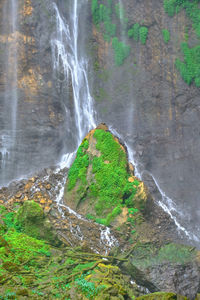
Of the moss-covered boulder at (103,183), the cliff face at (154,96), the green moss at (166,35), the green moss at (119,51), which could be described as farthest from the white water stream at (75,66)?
the green moss at (166,35)

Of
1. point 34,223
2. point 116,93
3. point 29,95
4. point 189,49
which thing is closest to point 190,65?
point 189,49

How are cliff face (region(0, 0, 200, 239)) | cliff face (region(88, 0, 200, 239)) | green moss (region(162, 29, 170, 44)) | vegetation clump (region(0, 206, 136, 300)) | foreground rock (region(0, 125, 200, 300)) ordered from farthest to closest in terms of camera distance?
green moss (region(162, 29, 170, 44))
cliff face (region(88, 0, 200, 239))
cliff face (region(0, 0, 200, 239))
foreground rock (region(0, 125, 200, 300))
vegetation clump (region(0, 206, 136, 300))

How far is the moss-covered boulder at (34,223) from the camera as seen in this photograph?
7.51 metres

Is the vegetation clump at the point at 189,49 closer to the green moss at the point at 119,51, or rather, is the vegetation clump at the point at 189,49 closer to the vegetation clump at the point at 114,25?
the vegetation clump at the point at 114,25

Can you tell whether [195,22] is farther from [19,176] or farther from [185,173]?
[19,176]

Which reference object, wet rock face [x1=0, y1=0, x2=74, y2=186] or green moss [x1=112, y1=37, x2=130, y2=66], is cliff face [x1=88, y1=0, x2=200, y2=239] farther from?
wet rock face [x1=0, y1=0, x2=74, y2=186]

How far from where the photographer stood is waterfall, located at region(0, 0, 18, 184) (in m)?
14.9

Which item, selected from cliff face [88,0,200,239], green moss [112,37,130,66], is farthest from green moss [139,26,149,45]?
green moss [112,37,130,66]

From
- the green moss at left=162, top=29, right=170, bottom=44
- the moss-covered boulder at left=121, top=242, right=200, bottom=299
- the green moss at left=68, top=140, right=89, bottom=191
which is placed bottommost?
the moss-covered boulder at left=121, top=242, right=200, bottom=299

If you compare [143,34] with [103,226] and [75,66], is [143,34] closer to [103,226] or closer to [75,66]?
[75,66]

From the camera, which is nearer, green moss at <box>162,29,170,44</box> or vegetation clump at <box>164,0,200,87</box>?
vegetation clump at <box>164,0,200,87</box>

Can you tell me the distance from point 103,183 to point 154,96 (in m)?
6.97

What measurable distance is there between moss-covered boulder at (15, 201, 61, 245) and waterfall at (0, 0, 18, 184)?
6.86m

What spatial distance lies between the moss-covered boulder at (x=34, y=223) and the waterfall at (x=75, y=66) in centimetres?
773
